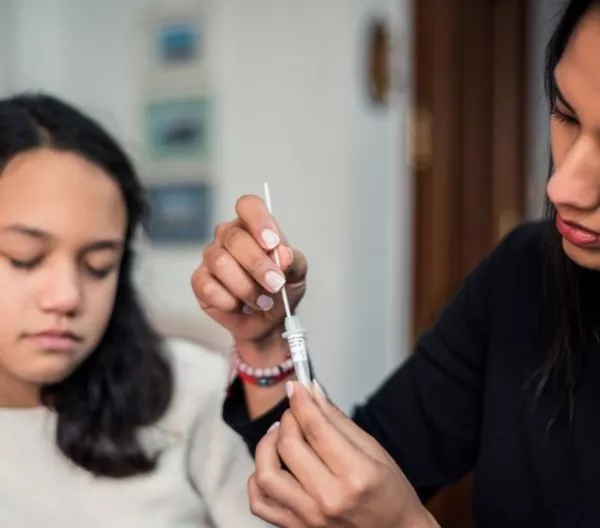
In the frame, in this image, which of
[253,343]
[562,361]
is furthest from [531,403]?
[253,343]

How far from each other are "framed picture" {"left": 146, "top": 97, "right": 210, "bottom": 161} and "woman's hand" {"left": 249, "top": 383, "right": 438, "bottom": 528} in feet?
5.33

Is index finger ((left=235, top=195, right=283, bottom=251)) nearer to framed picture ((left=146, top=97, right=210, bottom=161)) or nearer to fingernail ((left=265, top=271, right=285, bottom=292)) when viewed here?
fingernail ((left=265, top=271, right=285, bottom=292))

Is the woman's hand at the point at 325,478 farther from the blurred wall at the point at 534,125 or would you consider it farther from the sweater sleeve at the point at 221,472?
the blurred wall at the point at 534,125

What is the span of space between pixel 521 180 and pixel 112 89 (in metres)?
1.18

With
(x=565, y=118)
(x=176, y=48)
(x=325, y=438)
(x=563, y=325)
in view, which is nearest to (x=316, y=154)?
(x=176, y=48)

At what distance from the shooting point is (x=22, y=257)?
2.89ft

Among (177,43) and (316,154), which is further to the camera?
(177,43)

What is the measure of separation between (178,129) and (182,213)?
23 cm

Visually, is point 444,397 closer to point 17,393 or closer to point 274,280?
point 274,280

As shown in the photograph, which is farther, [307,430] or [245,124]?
[245,124]

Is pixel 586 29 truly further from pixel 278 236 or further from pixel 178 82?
pixel 178 82

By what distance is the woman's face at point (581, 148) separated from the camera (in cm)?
70

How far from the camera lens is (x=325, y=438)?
66 cm

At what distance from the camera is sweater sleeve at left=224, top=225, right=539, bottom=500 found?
953 mm
